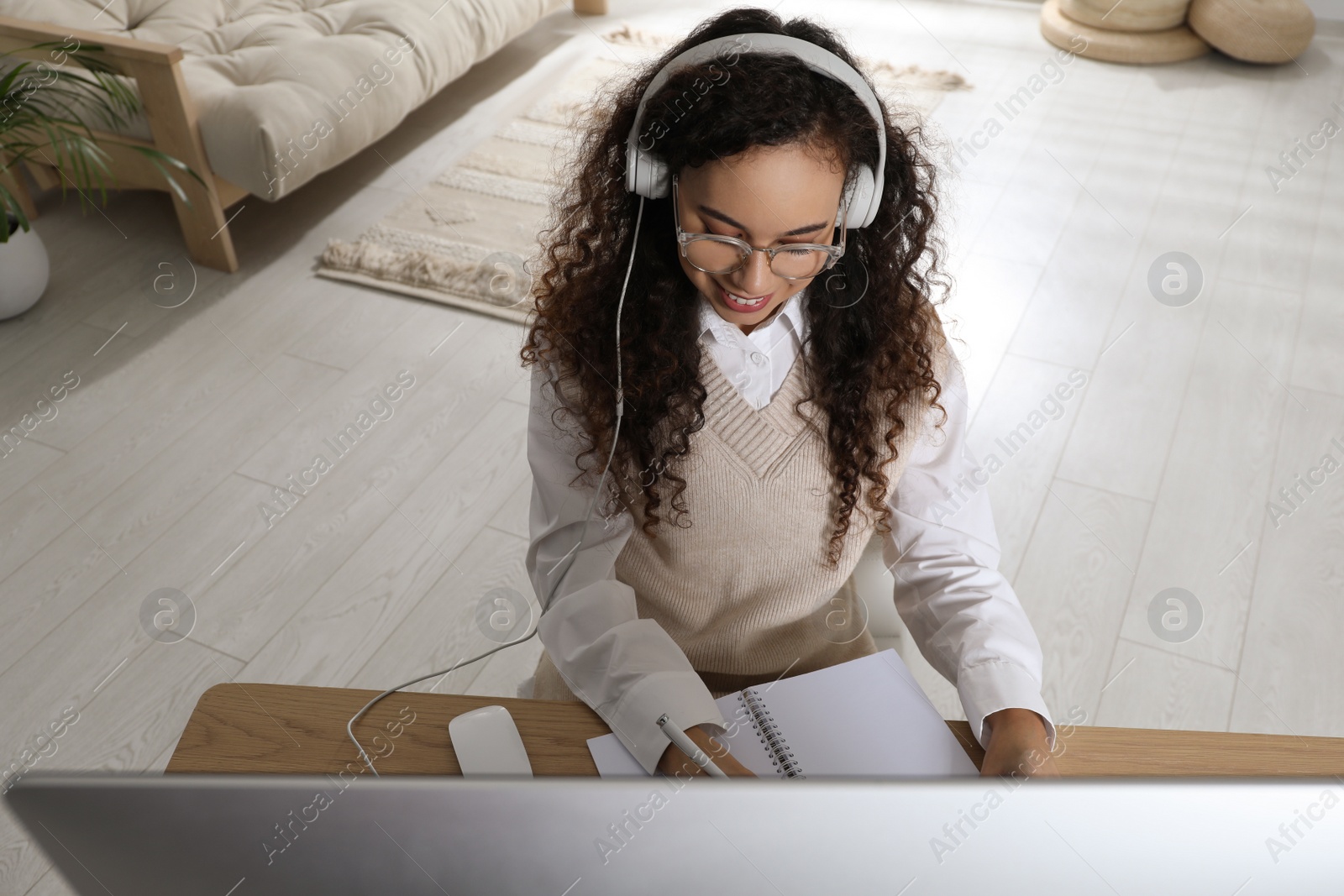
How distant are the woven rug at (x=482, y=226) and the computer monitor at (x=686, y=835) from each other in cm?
193

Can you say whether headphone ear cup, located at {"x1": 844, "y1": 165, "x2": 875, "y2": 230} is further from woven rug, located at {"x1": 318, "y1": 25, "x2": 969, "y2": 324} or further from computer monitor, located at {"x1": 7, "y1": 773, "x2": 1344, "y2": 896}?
woven rug, located at {"x1": 318, "y1": 25, "x2": 969, "y2": 324}

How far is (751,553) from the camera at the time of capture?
3.51 ft

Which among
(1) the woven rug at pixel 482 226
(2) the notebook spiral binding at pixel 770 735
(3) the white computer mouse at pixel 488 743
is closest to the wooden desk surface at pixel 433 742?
(3) the white computer mouse at pixel 488 743

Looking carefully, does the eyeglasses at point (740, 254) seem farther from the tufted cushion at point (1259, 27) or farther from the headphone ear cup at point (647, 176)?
the tufted cushion at point (1259, 27)

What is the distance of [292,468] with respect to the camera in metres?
2.17

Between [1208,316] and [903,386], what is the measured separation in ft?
6.64

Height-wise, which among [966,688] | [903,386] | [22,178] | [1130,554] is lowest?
[1130,554]

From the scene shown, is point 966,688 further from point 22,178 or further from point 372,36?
point 22,178

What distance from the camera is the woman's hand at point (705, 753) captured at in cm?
80

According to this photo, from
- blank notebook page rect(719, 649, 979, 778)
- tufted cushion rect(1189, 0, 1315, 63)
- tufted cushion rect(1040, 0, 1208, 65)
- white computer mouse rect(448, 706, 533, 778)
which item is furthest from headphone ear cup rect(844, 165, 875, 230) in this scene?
tufted cushion rect(1189, 0, 1315, 63)

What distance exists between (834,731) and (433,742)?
35 cm

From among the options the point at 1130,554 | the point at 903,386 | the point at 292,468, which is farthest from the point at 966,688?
the point at 292,468

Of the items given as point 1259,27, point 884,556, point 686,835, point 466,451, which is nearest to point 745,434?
point 884,556

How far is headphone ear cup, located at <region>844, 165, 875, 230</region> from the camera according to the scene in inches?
35.9
